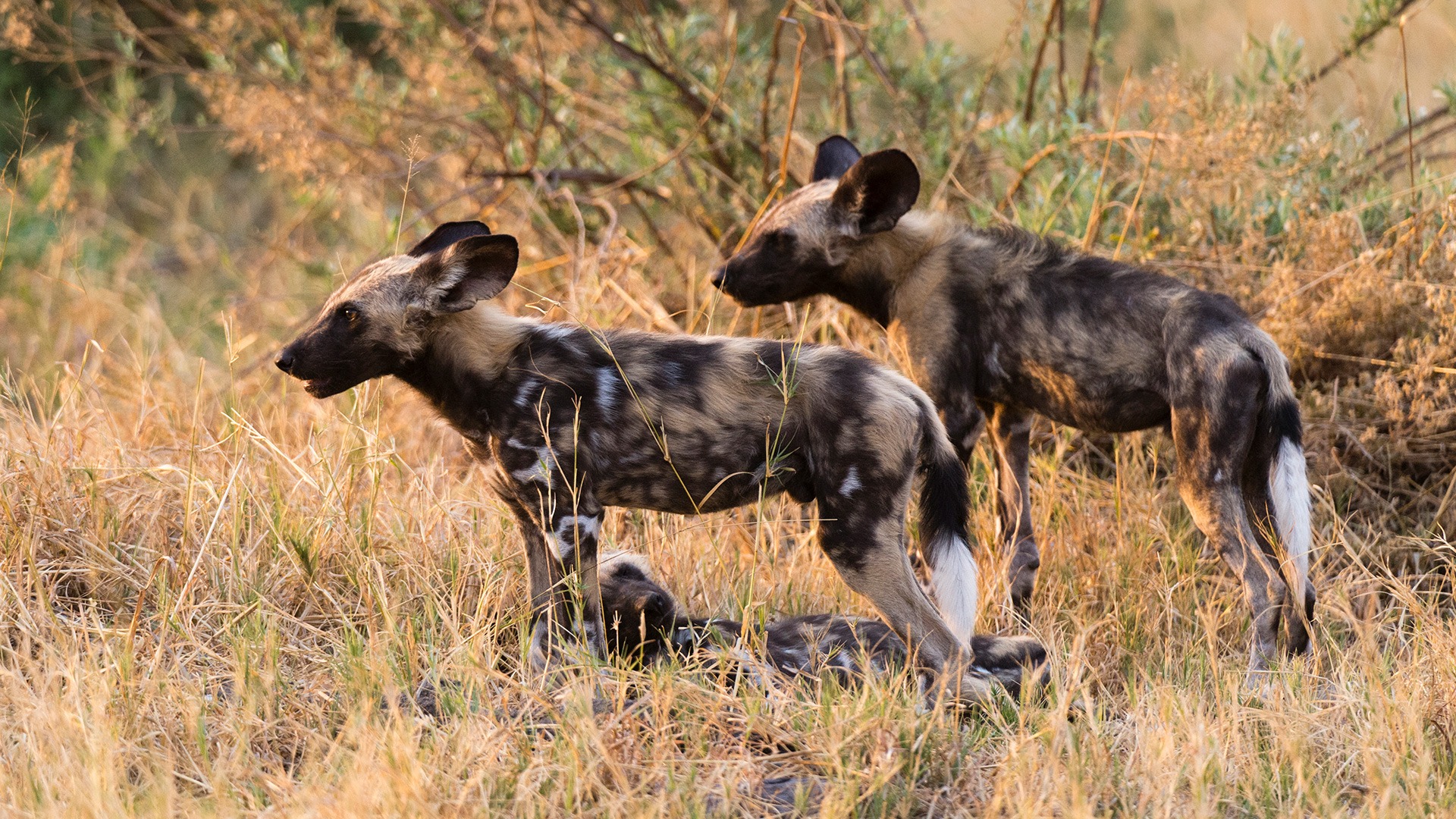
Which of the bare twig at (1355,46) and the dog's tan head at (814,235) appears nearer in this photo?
the dog's tan head at (814,235)

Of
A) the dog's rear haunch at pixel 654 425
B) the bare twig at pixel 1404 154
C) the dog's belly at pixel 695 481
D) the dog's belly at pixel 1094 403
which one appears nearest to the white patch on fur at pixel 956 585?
the dog's rear haunch at pixel 654 425

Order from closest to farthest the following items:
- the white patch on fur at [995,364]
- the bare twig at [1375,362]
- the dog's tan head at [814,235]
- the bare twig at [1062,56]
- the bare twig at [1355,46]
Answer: the white patch on fur at [995,364] → the dog's tan head at [814,235] → the bare twig at [1375,362] → the bare twig at [1355,46] → the bare twig at [1062,56]

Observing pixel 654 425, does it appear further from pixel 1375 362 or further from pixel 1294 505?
pixel 1375 362

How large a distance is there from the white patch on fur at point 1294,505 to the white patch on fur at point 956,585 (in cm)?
94

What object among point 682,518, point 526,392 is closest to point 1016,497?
point 682,518

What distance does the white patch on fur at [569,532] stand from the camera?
3.38 m

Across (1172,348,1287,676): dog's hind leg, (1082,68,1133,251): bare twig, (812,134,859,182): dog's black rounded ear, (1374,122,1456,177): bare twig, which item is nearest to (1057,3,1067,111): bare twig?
(1082,68,1133,251): bare twig

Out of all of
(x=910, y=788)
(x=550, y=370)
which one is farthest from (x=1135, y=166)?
(x=910, y=788)

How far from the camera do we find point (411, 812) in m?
2.43

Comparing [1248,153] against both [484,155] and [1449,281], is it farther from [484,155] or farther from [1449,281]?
[484,155]

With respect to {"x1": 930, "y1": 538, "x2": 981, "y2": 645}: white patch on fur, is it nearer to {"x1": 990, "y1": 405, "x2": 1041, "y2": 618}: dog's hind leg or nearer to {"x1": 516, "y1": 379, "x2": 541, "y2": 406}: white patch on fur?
{"x1": 990, "y1": 405, "x2": 1041, "y2": 618}: dog's hind leg

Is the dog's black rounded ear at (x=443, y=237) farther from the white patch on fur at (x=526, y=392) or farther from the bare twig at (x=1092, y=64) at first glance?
the bare twig at (x=1092, y=64)

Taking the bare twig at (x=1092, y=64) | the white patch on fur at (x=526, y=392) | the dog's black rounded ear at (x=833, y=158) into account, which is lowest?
the white patch on fur at (x=526, y=392)

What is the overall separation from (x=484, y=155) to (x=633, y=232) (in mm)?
980
